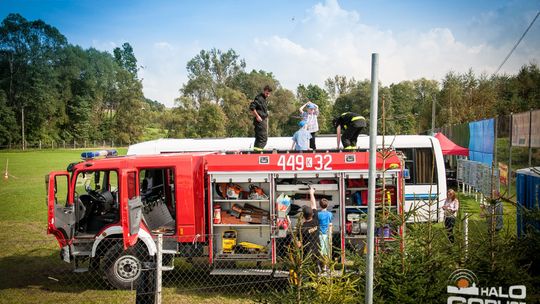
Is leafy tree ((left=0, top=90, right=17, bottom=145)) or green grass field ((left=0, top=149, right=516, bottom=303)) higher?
leafy tree ((left=0, top=90, right=17, bottom=145))

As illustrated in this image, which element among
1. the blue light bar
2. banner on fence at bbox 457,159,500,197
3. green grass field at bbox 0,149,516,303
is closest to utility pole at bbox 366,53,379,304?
green grass field at bbox 0,149,516,303

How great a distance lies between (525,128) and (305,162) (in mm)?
7897

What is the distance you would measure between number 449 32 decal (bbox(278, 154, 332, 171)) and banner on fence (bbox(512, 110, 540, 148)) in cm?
673

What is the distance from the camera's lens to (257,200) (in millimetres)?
8898

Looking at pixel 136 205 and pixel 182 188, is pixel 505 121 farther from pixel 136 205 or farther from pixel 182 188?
pixel 136 205

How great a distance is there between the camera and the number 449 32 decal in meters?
8.62

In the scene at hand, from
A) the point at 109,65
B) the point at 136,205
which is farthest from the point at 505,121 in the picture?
the point at 109,65

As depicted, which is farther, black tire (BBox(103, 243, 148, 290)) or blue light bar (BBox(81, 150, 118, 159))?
blue light bar (BBox(81, 150, 118, 159))

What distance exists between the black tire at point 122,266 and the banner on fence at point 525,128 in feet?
34.6

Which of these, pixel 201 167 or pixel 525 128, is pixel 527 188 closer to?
pixel 525 128

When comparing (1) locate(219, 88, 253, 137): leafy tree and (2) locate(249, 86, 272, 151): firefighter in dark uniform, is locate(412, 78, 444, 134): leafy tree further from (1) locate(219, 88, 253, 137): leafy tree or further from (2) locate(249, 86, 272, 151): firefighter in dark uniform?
(1) locate(219, 88, 253, 137): leafy tree

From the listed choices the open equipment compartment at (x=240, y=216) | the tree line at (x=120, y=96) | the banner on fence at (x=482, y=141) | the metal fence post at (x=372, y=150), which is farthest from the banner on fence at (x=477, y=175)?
the tree line at (x=120, y=96)

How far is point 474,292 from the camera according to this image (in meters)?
4.64

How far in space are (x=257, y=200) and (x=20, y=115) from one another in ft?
253
